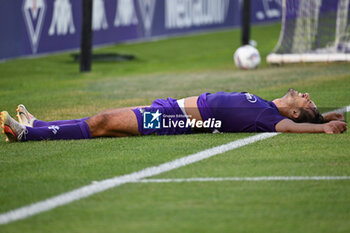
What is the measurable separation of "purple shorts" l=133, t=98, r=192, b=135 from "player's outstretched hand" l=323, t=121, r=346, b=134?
1.19 metres

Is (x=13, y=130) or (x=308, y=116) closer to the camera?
(x=13, y=130)

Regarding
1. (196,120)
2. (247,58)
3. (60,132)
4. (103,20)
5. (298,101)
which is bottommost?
(247,58)

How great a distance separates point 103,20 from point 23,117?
13.6m

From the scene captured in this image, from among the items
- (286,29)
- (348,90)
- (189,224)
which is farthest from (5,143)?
(286,29)

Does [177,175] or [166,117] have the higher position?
[166,117]

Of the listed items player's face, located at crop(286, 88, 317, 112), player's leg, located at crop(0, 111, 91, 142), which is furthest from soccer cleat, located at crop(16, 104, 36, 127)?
player's face, located at crop(286, 88, 317, 112)

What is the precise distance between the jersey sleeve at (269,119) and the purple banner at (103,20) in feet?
33.6

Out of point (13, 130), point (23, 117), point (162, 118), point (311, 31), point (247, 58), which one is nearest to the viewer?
point (13, 130)

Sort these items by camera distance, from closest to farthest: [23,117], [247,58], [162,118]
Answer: [162,118] → [23,117] → [247,58]

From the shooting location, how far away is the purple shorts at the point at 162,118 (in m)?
6.06

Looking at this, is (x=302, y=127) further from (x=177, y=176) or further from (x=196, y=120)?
(x=177, y=176)

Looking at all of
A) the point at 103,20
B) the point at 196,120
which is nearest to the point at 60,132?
the point at 196,120

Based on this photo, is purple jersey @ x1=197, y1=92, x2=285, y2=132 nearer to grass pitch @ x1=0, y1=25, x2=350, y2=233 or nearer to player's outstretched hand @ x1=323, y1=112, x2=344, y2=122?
grass pitch @ x1=0, y1=25, x2=350, y2=233

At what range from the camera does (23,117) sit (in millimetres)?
6309
